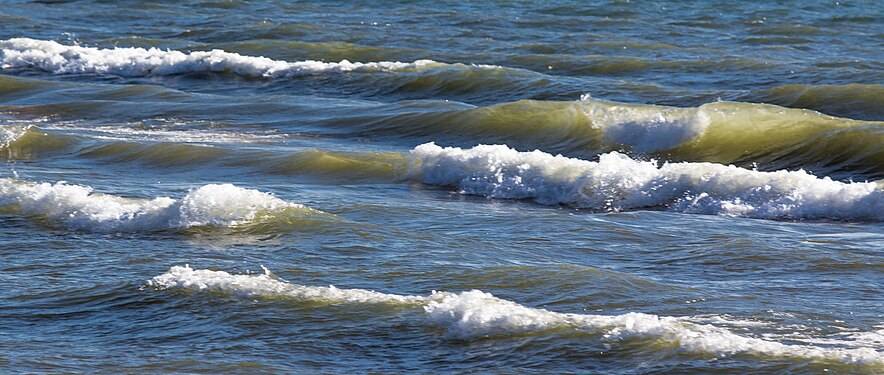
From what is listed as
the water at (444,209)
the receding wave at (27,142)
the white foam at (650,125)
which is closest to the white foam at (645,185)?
the water at (444,209)

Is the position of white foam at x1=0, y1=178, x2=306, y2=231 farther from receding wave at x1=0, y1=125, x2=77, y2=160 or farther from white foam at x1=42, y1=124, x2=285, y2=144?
white foam at x1=42, y1=124, x2=285, y2=144

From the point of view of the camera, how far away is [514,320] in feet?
18.9

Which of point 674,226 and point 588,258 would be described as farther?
point 674,226

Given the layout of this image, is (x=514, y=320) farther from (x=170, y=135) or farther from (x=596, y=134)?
(x=170, y=135)

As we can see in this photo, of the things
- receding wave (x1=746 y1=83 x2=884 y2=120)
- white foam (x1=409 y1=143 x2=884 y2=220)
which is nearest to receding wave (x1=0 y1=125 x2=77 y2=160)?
white foam (x1=409 y1=143 x2=884 y2=220)

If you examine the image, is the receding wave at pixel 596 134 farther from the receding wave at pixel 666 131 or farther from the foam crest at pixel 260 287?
the foam crest at pixel 260 287

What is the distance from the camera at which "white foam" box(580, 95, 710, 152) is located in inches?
465

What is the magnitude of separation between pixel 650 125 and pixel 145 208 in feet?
16.8

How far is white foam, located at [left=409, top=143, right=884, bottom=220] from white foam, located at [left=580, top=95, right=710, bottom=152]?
149 centimetres

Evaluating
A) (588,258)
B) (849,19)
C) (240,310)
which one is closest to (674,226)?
(588,258)

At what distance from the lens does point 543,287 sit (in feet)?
21.4

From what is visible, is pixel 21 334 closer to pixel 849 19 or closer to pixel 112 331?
pixel 112 331

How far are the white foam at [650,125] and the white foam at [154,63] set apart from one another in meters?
4.96

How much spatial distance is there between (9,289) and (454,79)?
9.93 meters
